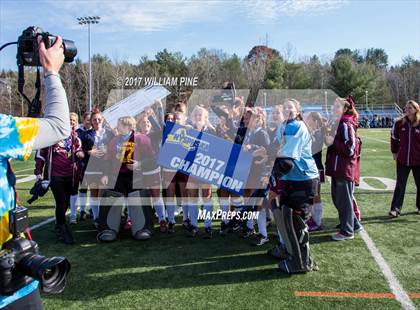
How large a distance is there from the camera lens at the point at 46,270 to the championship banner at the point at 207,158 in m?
4.44

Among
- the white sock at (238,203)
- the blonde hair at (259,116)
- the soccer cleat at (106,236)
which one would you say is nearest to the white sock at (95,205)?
the soccer cleat at (106,236)

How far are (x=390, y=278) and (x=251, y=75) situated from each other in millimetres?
56921

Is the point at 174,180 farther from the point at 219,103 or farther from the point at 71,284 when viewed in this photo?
the point at 71,284

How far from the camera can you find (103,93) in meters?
48.7

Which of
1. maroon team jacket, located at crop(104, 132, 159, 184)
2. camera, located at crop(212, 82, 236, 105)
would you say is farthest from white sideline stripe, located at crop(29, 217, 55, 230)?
camera, located at crop(212, 82, 236, 105)

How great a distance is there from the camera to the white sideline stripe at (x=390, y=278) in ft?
12.5

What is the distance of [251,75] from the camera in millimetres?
59531

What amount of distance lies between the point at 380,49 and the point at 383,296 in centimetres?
10583

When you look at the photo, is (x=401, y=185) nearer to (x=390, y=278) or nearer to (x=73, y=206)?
(x=390, y=278)

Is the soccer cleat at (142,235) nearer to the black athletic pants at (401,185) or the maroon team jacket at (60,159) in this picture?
the maroon team jacket at (60,159)

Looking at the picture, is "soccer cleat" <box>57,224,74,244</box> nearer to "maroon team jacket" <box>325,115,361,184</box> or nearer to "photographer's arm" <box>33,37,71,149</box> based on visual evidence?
"maroon team jacket" <box>325,115,361,184</box>

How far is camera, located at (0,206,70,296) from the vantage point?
68.8 inches

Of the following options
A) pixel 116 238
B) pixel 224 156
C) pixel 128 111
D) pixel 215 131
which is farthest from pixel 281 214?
pixel 128 111

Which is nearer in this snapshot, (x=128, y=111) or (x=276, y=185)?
(x=276, y=185)
